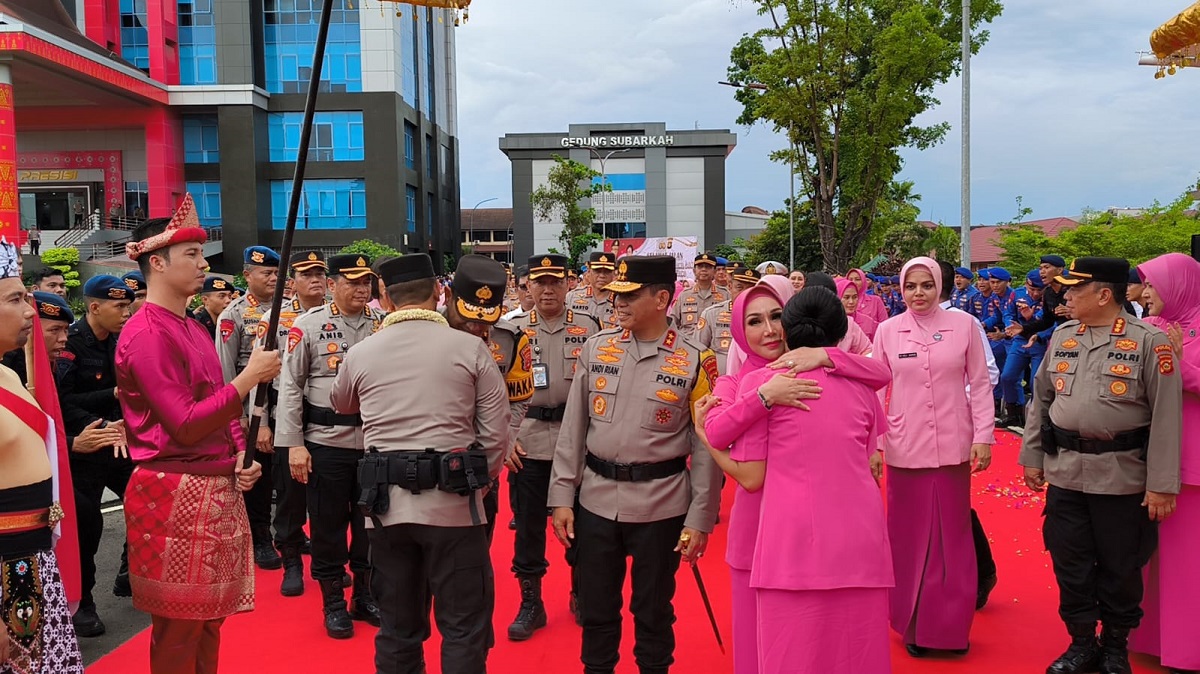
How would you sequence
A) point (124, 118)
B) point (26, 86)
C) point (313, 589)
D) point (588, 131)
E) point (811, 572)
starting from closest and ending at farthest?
point (811, 572) → point (313, 589) → point (26, 86) → point (124, 118) → point (588, 131)

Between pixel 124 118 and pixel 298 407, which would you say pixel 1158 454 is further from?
pixel 124 118

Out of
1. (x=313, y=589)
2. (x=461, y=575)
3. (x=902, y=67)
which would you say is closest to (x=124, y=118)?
(x=902, y=67)

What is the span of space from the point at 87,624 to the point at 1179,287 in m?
5.98

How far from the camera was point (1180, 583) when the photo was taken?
4.08 metres

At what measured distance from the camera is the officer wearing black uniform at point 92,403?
4.95 meters

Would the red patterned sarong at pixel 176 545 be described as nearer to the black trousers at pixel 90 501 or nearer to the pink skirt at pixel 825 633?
the black trousers at pixel 90 501

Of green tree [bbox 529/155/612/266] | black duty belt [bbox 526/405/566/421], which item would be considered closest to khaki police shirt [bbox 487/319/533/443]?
black duty belt [bbox 526/405/566/421]

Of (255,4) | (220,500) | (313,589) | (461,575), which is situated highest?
(255,4)

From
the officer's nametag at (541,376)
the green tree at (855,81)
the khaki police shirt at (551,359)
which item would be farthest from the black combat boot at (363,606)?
the green tree at (855,81)

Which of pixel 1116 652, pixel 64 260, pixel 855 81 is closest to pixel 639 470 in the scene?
pixel 1116 652

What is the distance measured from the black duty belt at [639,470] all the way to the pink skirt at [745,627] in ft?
1.57

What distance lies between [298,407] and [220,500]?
4.85 ft

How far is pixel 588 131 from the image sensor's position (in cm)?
6288

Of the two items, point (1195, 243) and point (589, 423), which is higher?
point (1195, 243)
